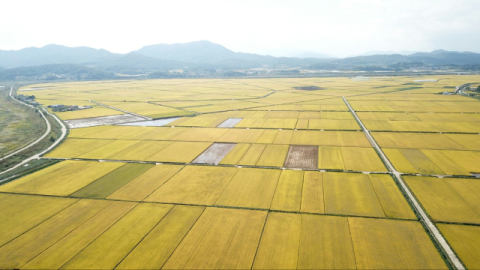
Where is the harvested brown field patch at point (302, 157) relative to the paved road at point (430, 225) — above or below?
above

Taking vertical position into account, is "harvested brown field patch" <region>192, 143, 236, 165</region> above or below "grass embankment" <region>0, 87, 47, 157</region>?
below

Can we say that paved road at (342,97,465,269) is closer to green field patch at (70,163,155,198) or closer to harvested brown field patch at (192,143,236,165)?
harvested brown field patch at (192,143,236,165)

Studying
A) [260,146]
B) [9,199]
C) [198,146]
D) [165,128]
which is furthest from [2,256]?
[165,128]

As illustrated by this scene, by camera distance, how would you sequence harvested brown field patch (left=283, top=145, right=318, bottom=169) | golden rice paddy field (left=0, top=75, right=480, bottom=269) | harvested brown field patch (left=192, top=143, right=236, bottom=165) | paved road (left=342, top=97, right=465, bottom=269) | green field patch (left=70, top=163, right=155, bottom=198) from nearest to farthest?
1. paved road (left=342, top=97, right=465, bottom=269)
2. golden rice paddy field (left=0, top=75, right=480, bottom=269)
3. green field patch (left=70, top=163, right=155, bottom=198)
4. harvested brown field patch (left=283, top=145, right=318, bottom=169)
5. harvested brown field patch (left=192, top=143, right=236, bottom=165)

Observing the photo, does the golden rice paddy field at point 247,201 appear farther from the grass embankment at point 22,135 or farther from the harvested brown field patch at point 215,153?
the grass embankment at point 22,135

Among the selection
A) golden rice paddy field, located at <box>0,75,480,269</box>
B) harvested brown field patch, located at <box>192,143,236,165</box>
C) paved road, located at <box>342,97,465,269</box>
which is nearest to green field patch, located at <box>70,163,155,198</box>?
golden rice paddy field, located at <box>0,75,480,269</box>

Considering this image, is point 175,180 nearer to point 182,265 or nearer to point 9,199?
point 182,265

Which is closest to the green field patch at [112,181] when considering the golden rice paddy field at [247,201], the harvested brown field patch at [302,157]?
the golden rice paddy field at [247,201]

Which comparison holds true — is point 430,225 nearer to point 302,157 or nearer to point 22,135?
point 302,157

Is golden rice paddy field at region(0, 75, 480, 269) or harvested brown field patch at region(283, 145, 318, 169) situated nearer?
golden rice paddy field at region(0, 75, 480, 269)
